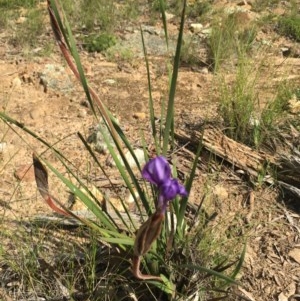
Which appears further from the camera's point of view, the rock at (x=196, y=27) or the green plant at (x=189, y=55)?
the rock at (x=196, y=27)

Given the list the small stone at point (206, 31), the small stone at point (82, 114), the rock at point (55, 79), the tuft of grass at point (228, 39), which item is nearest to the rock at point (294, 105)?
the tuft of grass at point (228, 39)

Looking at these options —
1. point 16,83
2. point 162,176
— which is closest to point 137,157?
point 16,83

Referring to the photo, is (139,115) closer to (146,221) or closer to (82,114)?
(82,114)

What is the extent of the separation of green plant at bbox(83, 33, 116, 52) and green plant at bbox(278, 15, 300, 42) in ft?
4.69

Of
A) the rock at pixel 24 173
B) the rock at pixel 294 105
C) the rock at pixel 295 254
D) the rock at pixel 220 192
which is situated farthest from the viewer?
the rock at pixel 294 105

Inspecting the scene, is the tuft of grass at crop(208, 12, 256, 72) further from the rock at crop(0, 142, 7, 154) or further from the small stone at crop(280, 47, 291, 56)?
the rock at crop(0, 142, 7, 154)

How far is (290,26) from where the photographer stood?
13.6 feet

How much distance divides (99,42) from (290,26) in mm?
1587

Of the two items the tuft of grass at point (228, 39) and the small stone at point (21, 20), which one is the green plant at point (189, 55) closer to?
the tuft of grass at point (228, 39)

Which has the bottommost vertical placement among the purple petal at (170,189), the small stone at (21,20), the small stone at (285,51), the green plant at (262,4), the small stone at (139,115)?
the small stone at (285,51)

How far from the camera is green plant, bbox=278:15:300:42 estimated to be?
409 centimetres

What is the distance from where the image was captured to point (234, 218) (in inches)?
83.4

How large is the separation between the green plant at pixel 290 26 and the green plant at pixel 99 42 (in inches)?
56.3

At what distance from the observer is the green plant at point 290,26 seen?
4.09 meters
